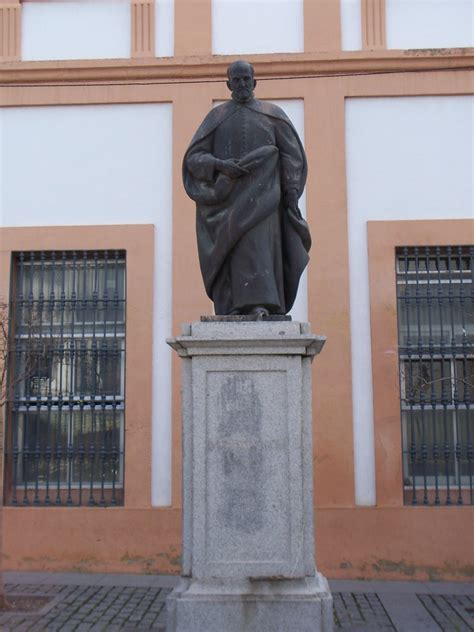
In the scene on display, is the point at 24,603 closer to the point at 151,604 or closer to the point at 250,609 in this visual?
the point at 151,604

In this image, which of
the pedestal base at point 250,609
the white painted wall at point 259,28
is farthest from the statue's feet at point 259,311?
the white painted wall at point 259,28

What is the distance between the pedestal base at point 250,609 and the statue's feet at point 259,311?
5.05ft

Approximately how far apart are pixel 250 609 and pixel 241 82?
3121 mm

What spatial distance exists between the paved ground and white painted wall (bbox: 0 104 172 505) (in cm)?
244

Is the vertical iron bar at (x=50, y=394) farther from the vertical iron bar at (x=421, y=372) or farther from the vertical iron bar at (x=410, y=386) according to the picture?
the vertical iron bar at (x=421, y=372)

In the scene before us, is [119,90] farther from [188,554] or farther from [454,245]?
[188,554]

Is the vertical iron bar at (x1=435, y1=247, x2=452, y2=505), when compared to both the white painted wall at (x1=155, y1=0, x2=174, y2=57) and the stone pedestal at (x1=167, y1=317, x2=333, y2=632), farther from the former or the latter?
the white painted wall at (x1=155, y1=0, x2=174, y2=57)

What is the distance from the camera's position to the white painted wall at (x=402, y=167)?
759 cm

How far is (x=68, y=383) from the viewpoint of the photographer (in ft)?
25.3

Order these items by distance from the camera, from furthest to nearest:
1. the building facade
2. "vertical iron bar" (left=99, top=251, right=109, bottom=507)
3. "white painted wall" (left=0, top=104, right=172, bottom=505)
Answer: "white painted wall" (left=0, top=104, right=172, bottom=505) < "vertical iron bar" (left=99, top=251, right=109, bottom=507) < the building facade

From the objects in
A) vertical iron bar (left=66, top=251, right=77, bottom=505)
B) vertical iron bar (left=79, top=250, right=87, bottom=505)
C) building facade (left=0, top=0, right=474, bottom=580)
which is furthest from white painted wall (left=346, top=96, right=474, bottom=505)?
vertical iron bar (left=66, top=251, right=77, bottom=505)

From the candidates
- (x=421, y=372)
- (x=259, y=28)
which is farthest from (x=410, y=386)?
(x=259, y=28)

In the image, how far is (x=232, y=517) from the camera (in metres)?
4.26

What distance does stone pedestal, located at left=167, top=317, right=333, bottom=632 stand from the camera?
4.11 m
